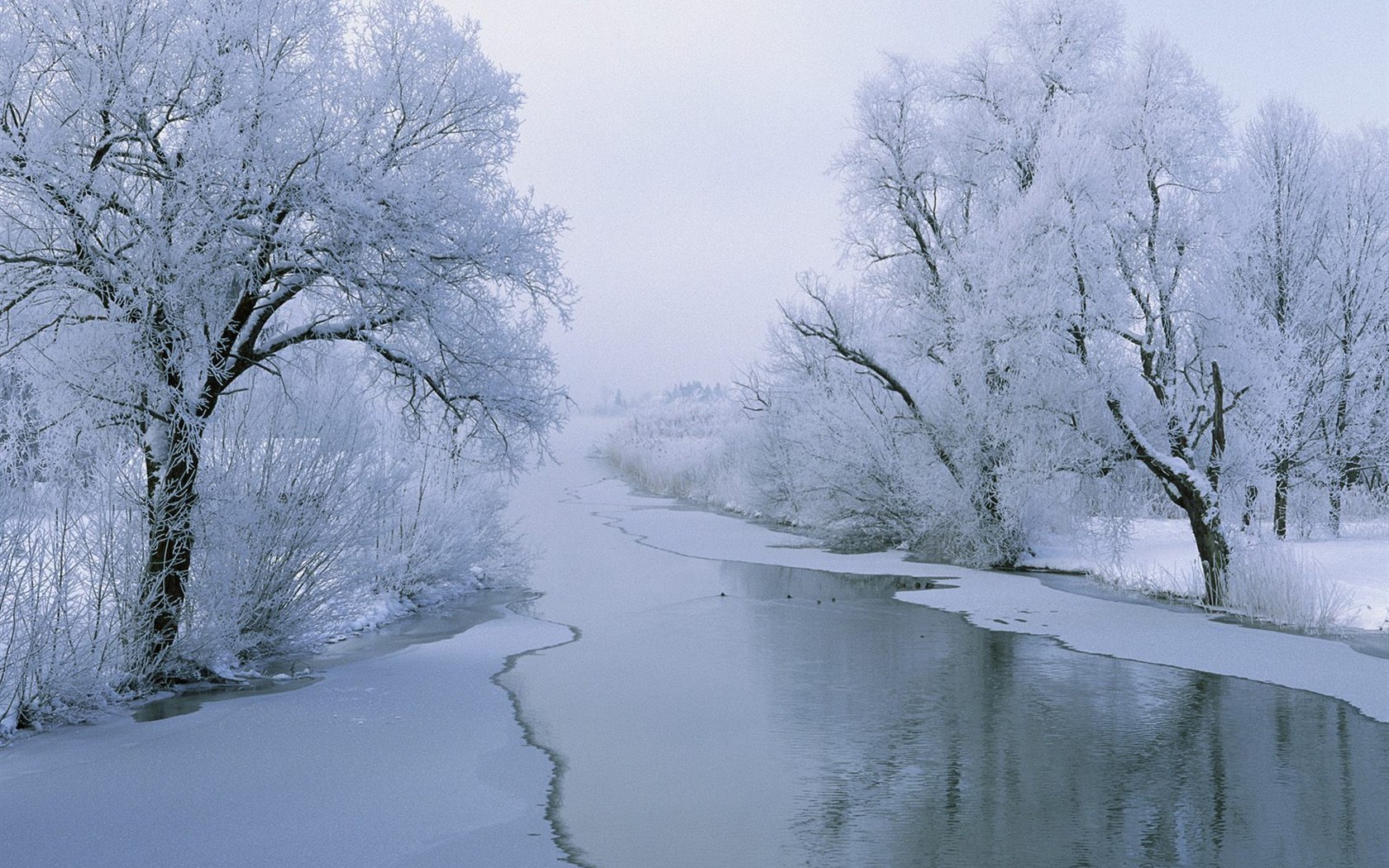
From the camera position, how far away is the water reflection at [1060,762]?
578cm

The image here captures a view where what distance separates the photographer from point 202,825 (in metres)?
5.86

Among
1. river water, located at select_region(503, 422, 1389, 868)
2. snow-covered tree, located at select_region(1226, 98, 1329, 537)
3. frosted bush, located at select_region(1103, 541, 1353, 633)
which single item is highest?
snow-covered tree, located at select_region(1226, 98, 1329, 537)

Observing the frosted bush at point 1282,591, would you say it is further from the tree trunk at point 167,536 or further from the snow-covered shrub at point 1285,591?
the tree trunk at point 167,536

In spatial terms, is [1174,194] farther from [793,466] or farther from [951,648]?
[793,466]

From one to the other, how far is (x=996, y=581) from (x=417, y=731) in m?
12.4

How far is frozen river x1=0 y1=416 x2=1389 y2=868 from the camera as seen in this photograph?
571 centimetres

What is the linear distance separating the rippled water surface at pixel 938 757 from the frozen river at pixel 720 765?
3 centimetres

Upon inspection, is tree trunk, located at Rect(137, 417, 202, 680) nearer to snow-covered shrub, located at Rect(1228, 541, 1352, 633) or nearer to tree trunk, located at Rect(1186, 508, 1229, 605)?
snow-covered shrub, located at Rect(1228, 541, 1352, 633)

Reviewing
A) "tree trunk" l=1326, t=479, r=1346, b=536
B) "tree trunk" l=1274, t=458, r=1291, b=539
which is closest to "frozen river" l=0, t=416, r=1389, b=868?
"tree trunk" l=1274, t=458, r=1291, b=539

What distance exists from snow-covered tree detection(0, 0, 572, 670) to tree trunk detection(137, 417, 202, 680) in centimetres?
3

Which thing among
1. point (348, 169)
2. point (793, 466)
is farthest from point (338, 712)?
point (793, 466)

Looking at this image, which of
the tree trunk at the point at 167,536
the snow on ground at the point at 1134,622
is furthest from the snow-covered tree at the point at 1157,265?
the tree trunk at the point at 167,536

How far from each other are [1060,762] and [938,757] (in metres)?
0.87

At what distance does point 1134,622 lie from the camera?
13.4 m
